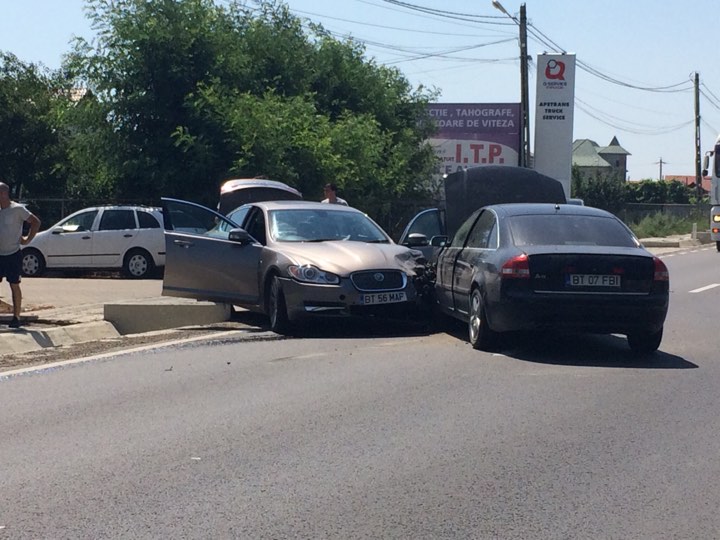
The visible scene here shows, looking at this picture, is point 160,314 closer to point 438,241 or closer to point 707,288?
point 438,241

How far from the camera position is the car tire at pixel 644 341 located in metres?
11.2

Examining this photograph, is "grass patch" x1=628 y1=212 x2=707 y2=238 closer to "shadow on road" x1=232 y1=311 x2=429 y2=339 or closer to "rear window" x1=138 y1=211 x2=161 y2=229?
"rear window" x1=138 y1=211 x2=161 y2=229

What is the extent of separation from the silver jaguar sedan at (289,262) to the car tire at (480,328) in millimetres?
1413

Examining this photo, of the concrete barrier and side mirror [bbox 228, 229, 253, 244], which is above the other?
side mirror [bbox 228, 229, 253, 244]

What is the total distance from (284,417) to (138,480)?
1921 mm

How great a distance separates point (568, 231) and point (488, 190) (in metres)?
5.15

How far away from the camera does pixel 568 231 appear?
1152cm

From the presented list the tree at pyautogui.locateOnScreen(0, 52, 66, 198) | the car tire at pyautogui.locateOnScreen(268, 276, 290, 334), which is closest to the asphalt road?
the car tire at pyautogui.locateOnScreen(268, 276, 290, 334)

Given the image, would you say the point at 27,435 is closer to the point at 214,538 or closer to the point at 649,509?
the point at 214,538

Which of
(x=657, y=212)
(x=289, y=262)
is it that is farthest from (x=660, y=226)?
(x=289, y=262)

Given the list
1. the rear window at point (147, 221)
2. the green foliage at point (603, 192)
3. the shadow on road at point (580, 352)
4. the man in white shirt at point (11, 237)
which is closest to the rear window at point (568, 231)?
the shadow on road at point (580, 352)

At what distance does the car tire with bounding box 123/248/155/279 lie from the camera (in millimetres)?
23922

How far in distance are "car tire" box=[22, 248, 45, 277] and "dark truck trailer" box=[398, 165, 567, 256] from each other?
32.8ft

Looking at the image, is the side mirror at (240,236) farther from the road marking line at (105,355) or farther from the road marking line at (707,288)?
the road marking line at (707,288)
